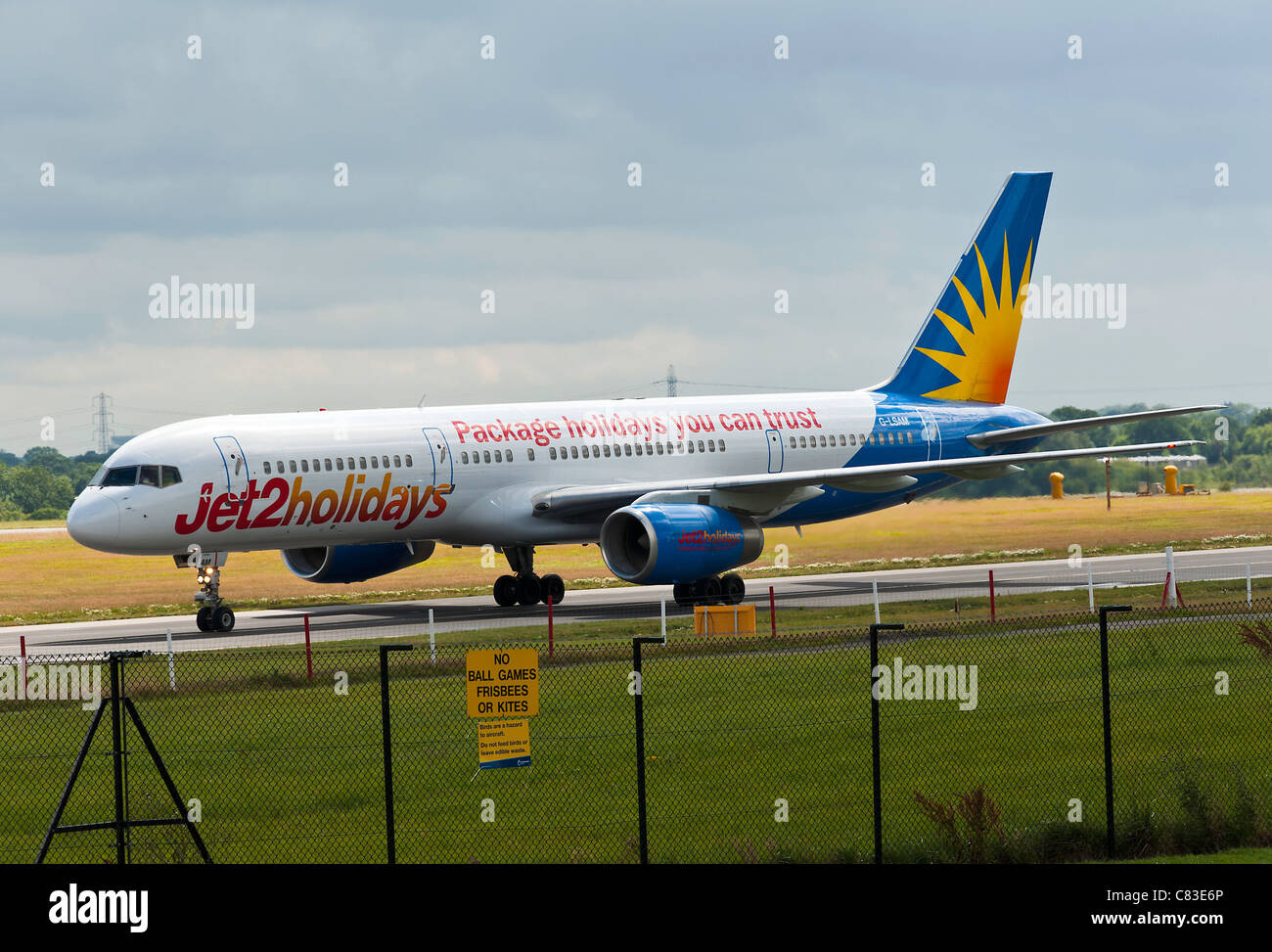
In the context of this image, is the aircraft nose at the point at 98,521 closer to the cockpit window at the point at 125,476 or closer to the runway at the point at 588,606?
the cockpit window at the point at 125,476

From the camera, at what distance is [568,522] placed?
39062 millimetres

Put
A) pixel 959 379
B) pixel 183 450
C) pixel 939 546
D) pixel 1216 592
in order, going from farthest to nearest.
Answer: pixel 939 546
pixel 959 379
pixel 1216 592
pixel 183 450

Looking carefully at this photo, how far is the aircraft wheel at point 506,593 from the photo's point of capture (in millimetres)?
40344

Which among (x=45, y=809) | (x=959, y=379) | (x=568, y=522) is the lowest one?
(x=45, y=809)

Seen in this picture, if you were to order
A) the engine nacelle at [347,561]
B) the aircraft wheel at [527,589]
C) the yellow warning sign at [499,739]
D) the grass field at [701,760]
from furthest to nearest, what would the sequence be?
the aircraft wheel at [527,589] → the engine nacelle at [347,561] → the grass field at [701,760] → the yellow warning sign at [499,739]

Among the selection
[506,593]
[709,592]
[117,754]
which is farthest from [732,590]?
[117,754]

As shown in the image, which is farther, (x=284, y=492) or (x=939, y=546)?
(x=939, y=546)

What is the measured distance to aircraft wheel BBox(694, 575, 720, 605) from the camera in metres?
37.7

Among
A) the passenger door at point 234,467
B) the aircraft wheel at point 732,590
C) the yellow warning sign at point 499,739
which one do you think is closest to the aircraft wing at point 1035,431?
the aircraft wheel at point 732,590

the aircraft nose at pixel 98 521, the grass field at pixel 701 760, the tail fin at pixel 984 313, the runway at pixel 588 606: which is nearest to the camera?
the grass field at pixel 701 760

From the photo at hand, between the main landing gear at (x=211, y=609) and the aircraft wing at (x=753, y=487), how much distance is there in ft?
23.2
